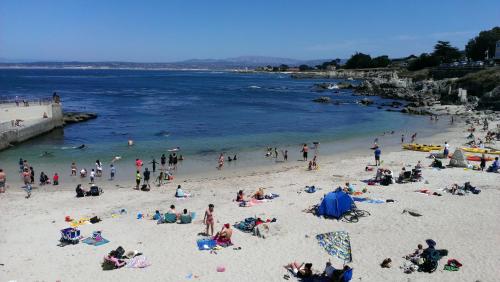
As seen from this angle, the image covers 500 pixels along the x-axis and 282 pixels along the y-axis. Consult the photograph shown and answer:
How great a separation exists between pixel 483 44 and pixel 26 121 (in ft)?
297

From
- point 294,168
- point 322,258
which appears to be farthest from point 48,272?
point 294,168

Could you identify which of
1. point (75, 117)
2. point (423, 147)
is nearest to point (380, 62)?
point (75, 117)

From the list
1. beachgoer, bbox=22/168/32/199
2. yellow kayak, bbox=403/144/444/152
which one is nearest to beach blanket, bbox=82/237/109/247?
beachgoer, bbox=22/168/32/199

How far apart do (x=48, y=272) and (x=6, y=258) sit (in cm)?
187

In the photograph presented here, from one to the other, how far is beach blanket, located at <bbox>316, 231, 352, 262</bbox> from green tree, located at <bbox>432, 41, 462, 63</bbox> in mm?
104401

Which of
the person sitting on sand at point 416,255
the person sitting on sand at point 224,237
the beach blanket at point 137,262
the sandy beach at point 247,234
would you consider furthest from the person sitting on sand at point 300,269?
the beach blanket at point 137,262

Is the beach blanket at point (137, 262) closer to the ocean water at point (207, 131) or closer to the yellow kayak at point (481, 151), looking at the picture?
the ocean water at point (207, 131)

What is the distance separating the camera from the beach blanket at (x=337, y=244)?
43.5ft

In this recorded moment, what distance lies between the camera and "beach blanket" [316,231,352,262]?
43.5 ft

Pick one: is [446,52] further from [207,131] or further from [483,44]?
[207,131]

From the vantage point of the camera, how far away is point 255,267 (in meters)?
12.7

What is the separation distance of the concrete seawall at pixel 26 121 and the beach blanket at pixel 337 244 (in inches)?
1059

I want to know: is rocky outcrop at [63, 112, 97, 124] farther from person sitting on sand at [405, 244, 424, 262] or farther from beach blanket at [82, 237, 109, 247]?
person sitting on sand at [405, 244, 424, 262]

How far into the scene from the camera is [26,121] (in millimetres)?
39531
